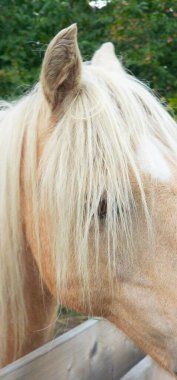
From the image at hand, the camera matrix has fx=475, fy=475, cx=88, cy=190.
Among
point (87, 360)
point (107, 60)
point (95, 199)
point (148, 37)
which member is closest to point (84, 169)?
point (95, 199)

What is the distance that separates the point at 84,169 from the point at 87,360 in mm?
688

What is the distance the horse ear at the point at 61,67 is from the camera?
1.07 meters

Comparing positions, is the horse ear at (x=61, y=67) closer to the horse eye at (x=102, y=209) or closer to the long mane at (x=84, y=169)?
the long mane at (x=84, y=169)

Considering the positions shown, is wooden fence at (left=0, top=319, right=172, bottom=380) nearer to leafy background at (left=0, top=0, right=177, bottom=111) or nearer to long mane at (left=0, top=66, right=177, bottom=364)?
long mane at (left=0, top=66, right=177, bottom=364)

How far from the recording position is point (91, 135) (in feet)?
3.79

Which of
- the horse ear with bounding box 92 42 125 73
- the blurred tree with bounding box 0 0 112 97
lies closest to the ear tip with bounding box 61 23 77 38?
the horse ear with bounding box 92 42 125 73

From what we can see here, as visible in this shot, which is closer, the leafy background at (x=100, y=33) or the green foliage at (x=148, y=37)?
the leafy background at (x=100, y=33)

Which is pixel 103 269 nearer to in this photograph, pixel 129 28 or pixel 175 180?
pixel 175 180

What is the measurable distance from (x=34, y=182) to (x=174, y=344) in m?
0.53

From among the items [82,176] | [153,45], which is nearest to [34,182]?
[82,176]

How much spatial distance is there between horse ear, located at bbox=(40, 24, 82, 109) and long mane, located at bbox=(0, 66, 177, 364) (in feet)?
0.12

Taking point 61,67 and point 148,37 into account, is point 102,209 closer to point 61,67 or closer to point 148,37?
point 61,67

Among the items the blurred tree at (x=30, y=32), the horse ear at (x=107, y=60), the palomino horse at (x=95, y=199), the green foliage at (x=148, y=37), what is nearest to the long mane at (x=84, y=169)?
the palomino horse at (x=95, y=199)

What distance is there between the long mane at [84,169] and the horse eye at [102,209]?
0.01 meters
